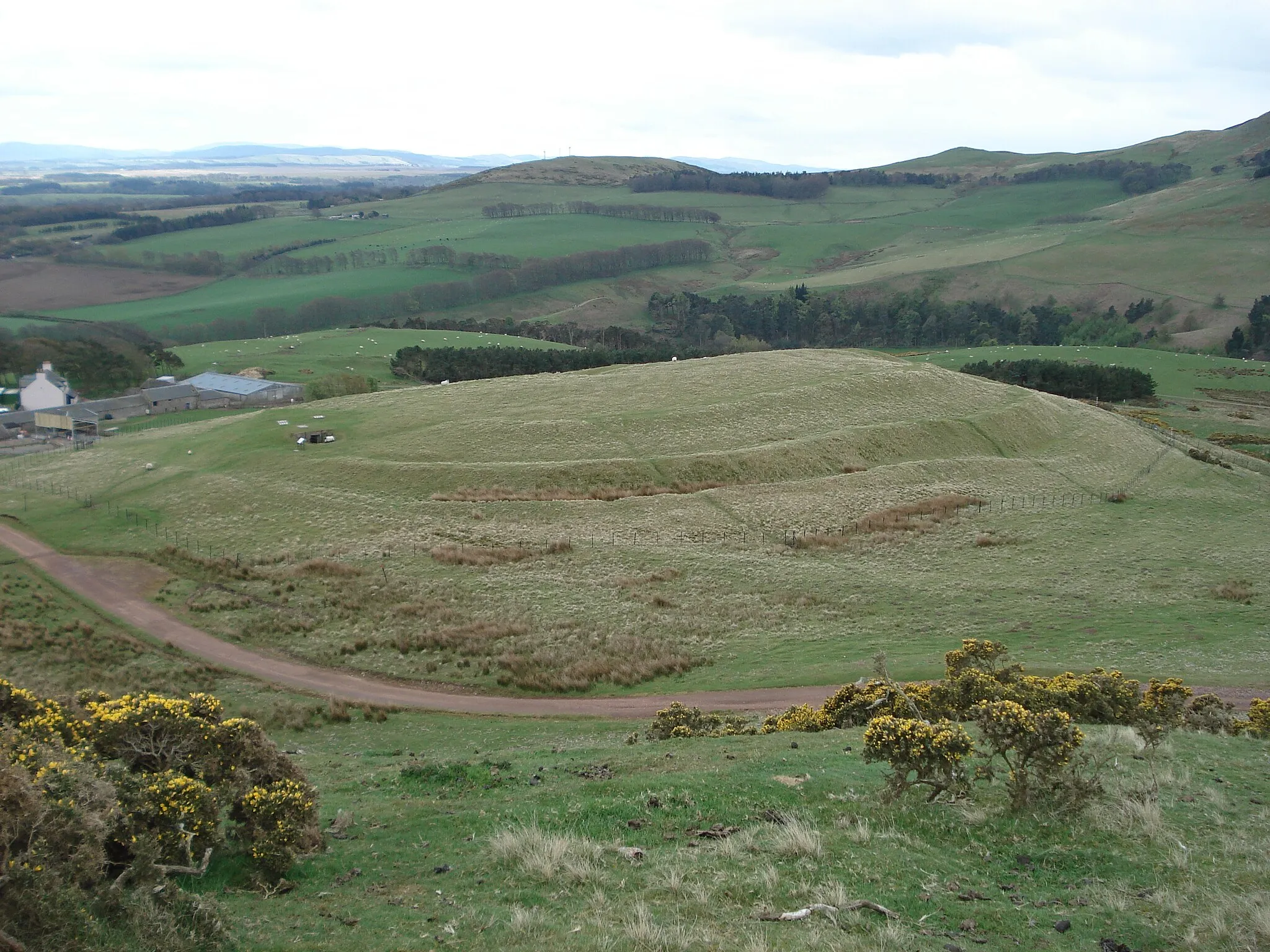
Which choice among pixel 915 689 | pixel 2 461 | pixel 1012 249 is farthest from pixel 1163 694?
pixel 1012 249

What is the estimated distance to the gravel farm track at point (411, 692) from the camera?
89.8 ft

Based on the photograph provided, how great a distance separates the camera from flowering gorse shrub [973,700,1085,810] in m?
14.3

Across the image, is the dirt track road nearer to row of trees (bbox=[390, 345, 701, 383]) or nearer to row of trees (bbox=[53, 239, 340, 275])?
row of trees (bbox=[390, 345, 701, 383])

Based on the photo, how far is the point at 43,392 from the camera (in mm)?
85875

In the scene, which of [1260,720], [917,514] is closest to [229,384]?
[917,514]

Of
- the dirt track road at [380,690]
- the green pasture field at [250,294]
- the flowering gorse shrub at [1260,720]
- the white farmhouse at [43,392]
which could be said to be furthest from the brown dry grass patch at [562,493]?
the green pasture field at [250,294]

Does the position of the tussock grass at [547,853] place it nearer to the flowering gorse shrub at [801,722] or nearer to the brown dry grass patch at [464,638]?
the flowering gorse shrub at [801,722]

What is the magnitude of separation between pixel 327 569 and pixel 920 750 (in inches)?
1273

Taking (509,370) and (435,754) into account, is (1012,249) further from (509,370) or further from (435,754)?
(435,754)

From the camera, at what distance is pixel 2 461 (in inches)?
2510

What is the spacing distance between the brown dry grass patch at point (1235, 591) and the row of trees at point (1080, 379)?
61.3 m

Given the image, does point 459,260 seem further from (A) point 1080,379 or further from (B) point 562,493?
(B) point 562,493

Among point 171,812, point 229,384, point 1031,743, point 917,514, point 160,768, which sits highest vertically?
point 171,812

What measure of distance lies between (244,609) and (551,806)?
86.4ft
